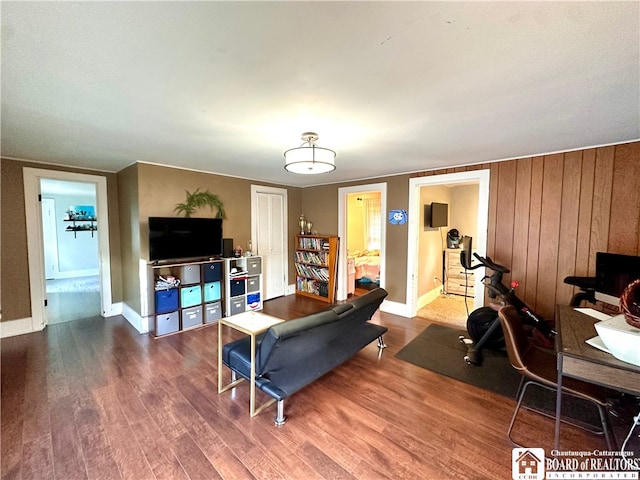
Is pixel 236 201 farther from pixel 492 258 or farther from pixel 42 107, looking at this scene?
pixel 492 258

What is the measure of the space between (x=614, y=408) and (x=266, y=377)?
9.44ft

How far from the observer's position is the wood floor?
61.6 inches

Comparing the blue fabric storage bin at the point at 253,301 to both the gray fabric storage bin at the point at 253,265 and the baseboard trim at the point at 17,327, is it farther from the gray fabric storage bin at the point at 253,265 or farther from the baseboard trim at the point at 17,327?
the baseboard trim at the point at 17,327

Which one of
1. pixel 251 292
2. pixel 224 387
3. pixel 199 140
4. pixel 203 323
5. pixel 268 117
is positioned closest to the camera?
pixel 268 117

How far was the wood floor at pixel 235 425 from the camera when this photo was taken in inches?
61.6

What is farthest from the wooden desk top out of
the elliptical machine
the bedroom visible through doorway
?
the bedroom visible through doorway

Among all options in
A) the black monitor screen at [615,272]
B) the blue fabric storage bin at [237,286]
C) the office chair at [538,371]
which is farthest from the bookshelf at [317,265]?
the black monitor screen at [615,272]

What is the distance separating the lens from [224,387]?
7.61 feet

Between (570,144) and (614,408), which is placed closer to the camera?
(614,408)

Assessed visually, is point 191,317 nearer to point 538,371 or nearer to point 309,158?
point 309,158

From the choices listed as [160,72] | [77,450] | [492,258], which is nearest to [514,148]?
[492,258]

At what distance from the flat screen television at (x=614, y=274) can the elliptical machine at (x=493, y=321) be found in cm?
60

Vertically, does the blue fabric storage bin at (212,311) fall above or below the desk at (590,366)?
below

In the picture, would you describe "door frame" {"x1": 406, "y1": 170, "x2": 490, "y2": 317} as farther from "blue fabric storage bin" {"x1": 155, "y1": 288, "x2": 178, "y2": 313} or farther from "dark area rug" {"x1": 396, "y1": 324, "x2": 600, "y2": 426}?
"blue fabric storage bin" {"x1": 155, "y1": 288, "x2": 178, "y2": 313}
